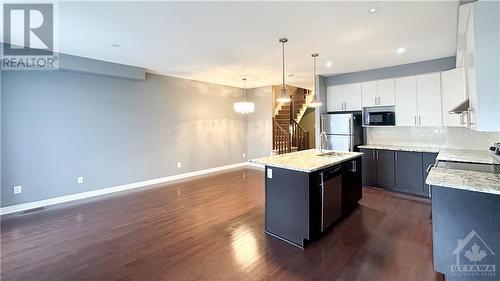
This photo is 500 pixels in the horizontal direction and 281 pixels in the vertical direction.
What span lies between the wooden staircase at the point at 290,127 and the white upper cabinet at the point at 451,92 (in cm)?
442

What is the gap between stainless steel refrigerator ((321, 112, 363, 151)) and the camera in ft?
17.7

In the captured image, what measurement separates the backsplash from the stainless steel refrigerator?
0.46 meters

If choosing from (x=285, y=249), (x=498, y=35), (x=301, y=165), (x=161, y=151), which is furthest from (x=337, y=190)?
(x=161, y=151)

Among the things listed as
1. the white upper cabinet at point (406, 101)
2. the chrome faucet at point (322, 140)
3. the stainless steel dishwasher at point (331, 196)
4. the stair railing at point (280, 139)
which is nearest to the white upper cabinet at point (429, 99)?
the white upper cabinet at point (406, 101)

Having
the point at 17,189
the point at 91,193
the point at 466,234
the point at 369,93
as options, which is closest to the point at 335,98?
the point at 369,93

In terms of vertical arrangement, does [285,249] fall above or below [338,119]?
below

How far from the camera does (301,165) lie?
2844mm

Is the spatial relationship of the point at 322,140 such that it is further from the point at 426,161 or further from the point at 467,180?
the point at 467,180

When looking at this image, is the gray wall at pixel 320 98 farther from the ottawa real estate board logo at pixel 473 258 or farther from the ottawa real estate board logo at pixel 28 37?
the ottawa real estate board logo at pixel 28 37

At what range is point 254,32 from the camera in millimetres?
3340

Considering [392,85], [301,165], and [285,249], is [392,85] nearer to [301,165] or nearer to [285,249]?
[301,165]

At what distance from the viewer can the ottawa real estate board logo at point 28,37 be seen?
2.73 m

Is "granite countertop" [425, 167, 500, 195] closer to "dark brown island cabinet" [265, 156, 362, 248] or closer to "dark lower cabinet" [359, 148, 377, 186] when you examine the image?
"dark brown island cabinet" [265, 156, 362, 248]

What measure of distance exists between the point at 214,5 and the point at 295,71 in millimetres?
3477
